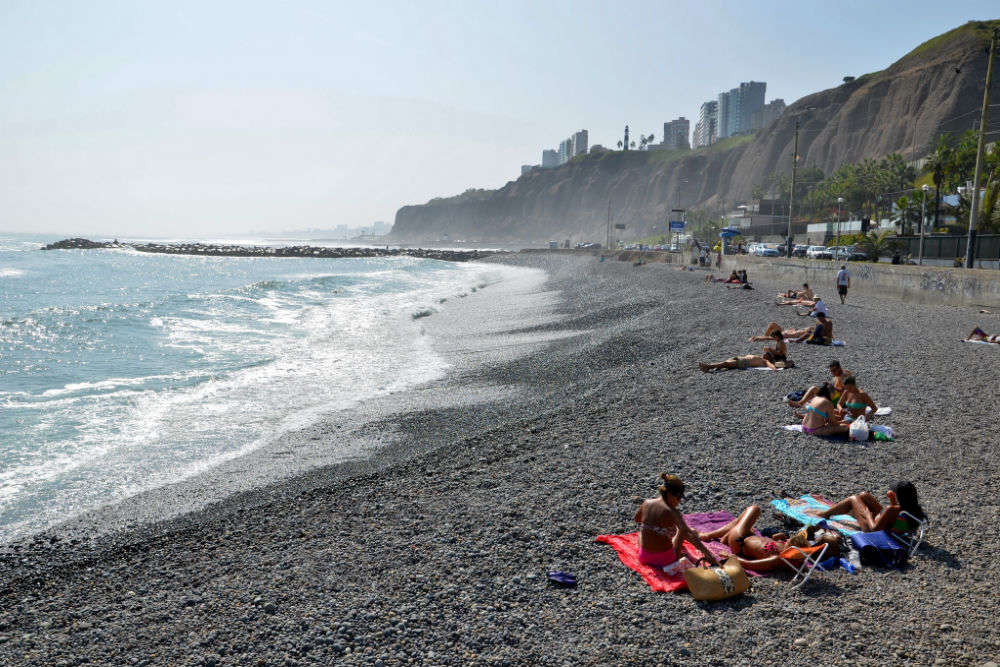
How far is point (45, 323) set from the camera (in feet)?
92.6

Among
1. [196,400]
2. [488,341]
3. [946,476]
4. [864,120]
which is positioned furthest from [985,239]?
[864,120]

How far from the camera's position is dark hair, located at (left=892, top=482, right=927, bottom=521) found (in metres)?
6.11

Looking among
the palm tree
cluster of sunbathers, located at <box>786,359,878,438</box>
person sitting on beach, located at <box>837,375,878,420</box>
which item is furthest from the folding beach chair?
the palm tree

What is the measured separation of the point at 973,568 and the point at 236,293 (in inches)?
1676

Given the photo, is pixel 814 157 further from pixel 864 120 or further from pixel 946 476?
pixel 946 476

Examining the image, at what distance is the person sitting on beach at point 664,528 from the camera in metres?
6.00

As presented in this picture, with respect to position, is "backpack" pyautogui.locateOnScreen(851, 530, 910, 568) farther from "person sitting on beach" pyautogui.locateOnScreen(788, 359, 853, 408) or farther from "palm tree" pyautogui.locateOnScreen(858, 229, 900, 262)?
"palm tree" pyautogui.locateOnScreen(858, 229, 900, 262)

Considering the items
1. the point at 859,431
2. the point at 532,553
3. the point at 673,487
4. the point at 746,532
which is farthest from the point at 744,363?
the point at 532,553

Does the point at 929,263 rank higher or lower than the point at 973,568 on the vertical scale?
higher

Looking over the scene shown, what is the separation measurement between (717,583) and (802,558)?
0.96 metres

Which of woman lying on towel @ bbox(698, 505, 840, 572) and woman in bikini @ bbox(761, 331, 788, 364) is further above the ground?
woman in bikini @ bbox(761, 331, 788, 364)

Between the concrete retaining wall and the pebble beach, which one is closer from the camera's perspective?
the pebble beach

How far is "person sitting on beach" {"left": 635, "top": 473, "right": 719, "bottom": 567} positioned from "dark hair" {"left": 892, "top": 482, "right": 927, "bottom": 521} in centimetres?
207

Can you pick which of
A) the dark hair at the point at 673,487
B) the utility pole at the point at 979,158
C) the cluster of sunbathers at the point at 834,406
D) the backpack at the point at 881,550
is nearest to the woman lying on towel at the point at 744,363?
the cluster of sunbathers at the point at 834,406
